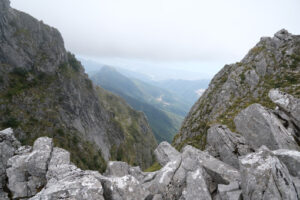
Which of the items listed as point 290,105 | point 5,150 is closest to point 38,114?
point 5,150

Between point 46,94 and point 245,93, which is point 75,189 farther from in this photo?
point 46,94

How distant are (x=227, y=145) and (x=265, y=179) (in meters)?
8.89

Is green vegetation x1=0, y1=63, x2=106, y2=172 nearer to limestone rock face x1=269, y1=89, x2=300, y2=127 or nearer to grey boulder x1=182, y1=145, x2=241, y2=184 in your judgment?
grey boulder x1=182, y1=145, x2=241, y2=184

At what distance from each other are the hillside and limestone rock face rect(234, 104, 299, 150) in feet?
53.7

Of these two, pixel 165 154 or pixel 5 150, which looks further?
pixel 165 154

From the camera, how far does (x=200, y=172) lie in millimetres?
14203

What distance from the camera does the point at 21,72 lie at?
124938mm

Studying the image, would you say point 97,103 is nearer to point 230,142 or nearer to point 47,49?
point 47,49

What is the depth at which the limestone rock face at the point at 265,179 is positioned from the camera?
10359 mm

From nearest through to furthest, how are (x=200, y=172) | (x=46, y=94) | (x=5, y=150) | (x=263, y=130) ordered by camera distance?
(x=200, y=172) → (x=263, y=130) → (x=5, y=150) → (x=46, y=94)

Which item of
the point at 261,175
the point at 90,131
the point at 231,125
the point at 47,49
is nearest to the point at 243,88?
the point at 231,125

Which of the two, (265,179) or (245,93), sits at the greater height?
(245,93)

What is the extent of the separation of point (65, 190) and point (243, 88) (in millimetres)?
49746

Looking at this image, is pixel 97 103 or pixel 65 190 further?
pixel 97 103
